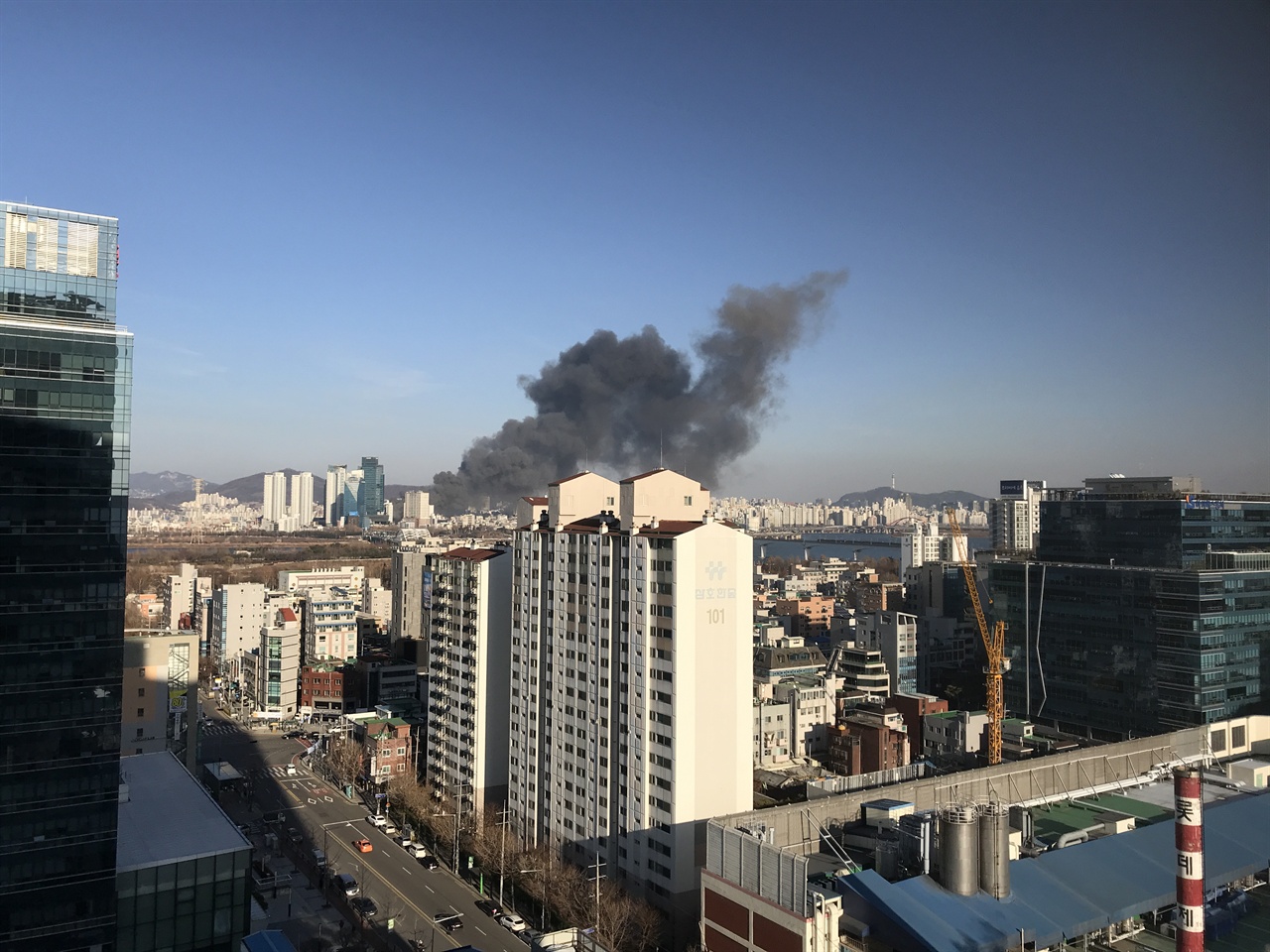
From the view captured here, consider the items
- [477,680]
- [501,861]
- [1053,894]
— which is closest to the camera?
[1053,894]

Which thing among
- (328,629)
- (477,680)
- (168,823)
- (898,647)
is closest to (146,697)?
(477,680)

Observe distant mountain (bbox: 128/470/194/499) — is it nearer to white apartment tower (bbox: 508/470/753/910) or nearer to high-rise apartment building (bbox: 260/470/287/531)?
high-rise apartment building (bbox: 260/470/287/531)

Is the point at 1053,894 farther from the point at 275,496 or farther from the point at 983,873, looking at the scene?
the point at 275,496

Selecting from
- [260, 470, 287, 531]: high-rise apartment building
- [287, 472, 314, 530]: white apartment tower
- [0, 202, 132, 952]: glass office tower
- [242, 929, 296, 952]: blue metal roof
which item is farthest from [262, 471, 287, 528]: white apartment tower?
[242, 929, 296, 952]: blue metal roof

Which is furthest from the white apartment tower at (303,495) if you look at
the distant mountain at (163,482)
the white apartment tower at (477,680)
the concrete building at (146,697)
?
the white apartment tower at (477,680)

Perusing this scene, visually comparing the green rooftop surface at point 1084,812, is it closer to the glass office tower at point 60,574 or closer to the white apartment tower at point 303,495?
the glass office tower at point 60,574

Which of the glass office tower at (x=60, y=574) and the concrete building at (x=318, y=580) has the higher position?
the glass office tower at (x=60, y=574)
